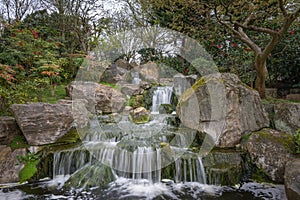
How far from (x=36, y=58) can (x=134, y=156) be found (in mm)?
6350

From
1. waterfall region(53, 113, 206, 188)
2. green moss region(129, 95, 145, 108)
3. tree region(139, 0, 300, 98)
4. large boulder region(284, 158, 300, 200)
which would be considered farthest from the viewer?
green moss region(129, 95, 145, 108)

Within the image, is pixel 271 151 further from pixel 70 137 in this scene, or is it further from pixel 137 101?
pixel 137 101

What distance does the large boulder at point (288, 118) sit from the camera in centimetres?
509

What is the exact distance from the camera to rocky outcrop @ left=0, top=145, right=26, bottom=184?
4367 mm

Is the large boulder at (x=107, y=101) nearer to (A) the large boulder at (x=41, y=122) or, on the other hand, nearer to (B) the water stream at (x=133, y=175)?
(B) the water stream at (x=133, y=175)

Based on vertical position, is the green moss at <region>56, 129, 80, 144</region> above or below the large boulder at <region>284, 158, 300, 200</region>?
above

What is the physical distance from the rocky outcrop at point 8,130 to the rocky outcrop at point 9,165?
215mm

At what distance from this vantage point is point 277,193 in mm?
3877

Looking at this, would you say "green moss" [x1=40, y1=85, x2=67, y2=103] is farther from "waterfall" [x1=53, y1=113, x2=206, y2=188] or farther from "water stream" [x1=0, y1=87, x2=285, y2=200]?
"waterfall" [x1=53, y1=113, x2=206, y2=188]

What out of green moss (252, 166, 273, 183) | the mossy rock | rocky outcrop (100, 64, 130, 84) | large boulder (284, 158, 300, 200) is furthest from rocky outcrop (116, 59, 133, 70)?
large boulder (284, 158, 300, 200)

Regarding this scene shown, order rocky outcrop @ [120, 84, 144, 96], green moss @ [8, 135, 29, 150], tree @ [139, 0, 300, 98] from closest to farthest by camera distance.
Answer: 1. green moss @ [8, 135, 29, 150]
2. tree @ [139, 0, 300, 98]
3. rocky outcrop @ [120, 84, 144, 96]

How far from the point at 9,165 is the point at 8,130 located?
3.13ft

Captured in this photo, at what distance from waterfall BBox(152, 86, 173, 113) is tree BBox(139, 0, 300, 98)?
10.5 ft

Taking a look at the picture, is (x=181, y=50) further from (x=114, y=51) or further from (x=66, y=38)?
(x=66, y=38)
